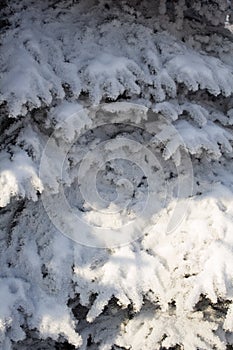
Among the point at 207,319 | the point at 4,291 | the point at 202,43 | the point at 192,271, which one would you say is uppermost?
the point at 202,43

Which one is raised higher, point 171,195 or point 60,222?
point 60,222

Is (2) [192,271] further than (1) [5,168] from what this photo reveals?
Yes

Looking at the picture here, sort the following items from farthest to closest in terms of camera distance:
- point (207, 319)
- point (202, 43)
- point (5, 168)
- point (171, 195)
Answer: point (202, 43)
point (171, 195)
point (207, 319)
point (5, 168)

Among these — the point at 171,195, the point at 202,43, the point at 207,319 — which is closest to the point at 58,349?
the point at 207,319

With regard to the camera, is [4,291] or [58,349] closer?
[4,291]

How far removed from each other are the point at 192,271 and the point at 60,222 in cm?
73

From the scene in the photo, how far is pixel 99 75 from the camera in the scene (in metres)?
2.29

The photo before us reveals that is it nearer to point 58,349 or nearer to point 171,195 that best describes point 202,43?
point 171,195

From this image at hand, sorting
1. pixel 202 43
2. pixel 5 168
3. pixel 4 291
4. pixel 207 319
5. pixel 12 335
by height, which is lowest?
pixel 207 319

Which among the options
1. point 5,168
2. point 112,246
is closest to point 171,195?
point 112,246

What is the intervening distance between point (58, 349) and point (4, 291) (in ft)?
1.96

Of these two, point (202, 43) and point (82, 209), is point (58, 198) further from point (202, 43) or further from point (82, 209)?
point (202, 43)

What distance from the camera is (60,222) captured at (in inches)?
95.2

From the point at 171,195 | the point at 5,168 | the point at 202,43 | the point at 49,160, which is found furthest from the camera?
the point at 202,43
